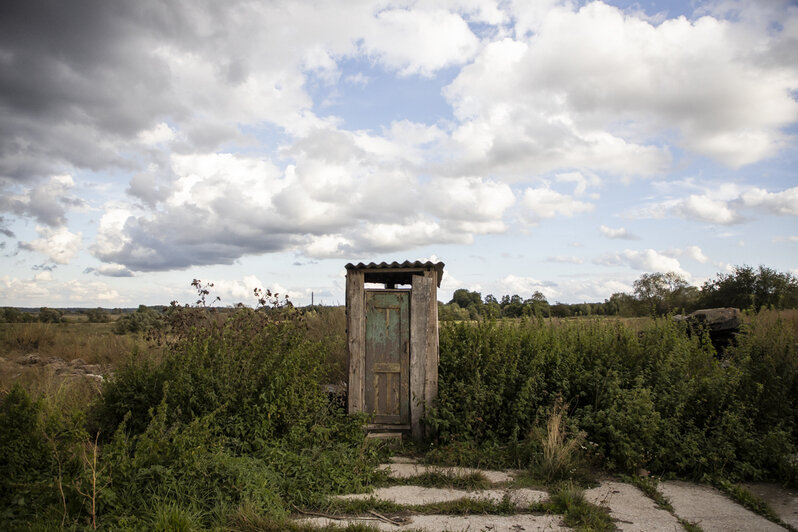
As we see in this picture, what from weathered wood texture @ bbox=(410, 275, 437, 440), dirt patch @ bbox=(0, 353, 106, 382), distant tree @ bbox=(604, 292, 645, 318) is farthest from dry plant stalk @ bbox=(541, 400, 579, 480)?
distant tree @ bbox=(604, 292, 645, 318)

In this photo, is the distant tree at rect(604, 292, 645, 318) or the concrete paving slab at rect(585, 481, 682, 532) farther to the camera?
the distant tree at rect(604, 292, 645, 318)

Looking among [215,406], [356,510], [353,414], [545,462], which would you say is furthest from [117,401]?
[545,462]

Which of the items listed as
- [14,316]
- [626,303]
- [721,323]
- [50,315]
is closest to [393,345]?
[721,323]

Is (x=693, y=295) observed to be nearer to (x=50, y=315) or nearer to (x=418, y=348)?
(x=418, y=348)

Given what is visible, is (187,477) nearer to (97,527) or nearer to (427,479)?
(97,527)

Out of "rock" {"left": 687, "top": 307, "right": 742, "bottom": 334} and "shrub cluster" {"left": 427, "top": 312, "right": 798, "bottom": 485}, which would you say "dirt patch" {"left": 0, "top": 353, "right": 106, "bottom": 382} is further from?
"rock" {"left": 687, "top": 307, "right": 742, "bottom": 334}

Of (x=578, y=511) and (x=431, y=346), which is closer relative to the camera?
(x=578, y=511)

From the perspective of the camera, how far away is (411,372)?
8.20 meters

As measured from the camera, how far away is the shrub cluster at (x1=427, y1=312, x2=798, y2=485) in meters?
6.77

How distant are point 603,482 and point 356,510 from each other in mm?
3408

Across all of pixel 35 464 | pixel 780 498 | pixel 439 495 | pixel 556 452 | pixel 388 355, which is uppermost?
pixel 388 355

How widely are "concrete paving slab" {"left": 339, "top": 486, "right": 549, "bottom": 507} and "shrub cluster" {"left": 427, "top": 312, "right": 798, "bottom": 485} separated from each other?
1.05 meters

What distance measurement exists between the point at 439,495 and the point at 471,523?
0.81 metres

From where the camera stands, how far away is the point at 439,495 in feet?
19.1
